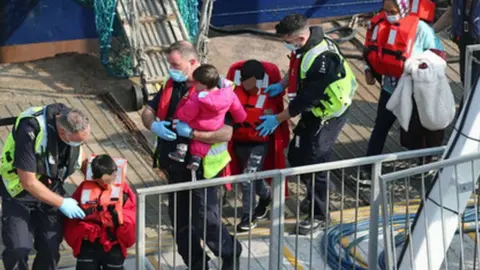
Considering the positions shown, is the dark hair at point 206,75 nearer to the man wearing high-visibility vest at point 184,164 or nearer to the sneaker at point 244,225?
the man wearing high-visibility vest at point 184,164

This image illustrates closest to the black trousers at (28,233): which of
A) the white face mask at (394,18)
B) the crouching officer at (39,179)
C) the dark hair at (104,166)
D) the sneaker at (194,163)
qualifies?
the crouching officer at (39,179)

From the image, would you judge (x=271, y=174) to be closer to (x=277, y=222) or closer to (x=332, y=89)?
(x=277, y=222)

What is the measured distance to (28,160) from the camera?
269 inches

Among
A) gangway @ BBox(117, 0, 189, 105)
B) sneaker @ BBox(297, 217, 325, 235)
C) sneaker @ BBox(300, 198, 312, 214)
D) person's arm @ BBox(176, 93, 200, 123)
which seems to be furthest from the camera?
Result: gangway @ BBox(117, 0, 189, 105)

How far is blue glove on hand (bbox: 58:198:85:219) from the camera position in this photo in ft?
22.7

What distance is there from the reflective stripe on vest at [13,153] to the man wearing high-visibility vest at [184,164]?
639 mm

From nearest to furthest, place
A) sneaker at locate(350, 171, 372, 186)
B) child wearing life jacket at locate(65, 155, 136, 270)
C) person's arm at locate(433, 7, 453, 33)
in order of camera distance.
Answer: child wearing life jacket at locate(65, 155, 136, 270), sneaker at locate(350, 171, 372, 186), person's arm at locate(433, 7, 453, 33)

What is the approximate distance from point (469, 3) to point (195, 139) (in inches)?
118

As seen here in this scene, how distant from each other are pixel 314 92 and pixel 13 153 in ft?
7.08

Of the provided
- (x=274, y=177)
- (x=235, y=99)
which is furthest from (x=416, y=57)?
(x=274, y=177)

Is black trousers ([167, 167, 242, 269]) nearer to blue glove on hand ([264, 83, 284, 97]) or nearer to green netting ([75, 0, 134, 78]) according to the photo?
blue glove on hand ([264, 83, 284, 97])

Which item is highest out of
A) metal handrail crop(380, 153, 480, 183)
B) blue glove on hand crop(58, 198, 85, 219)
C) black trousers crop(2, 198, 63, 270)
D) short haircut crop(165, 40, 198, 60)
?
short haircut crop(165, 40, 198, 60)

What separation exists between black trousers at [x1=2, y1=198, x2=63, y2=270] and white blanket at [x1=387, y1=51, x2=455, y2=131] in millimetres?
2944

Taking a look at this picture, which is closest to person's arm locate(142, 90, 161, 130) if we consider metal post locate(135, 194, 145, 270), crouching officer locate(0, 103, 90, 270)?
crouching officer locate(0, 103, 90, 270)
